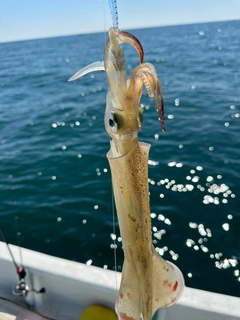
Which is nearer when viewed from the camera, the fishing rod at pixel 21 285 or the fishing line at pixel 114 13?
the fishing line at pixel 114 13

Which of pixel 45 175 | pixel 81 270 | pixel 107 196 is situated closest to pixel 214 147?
pixel 107 196

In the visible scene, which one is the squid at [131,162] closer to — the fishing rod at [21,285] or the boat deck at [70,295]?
the boat deck at [70,295]

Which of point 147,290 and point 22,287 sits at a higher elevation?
point 147,290

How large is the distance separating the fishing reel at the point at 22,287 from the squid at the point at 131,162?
2.49 meters

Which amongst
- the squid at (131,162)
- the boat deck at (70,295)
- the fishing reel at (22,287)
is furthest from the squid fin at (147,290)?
the fishing reel at (22,287)

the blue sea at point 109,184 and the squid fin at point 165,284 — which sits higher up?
the squid fin at point 165,284

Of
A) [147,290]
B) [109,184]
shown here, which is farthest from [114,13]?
[109,184]

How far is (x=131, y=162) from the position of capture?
1.40 meters

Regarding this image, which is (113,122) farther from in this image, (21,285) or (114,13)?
(21,285)

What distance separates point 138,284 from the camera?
66.2 inches

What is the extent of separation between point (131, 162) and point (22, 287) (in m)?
3.22

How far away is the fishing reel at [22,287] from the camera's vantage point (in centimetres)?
383

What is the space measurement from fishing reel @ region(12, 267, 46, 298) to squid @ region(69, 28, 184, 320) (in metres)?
2.49

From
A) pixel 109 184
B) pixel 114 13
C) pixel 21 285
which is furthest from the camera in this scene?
pixel 109 184
